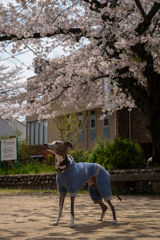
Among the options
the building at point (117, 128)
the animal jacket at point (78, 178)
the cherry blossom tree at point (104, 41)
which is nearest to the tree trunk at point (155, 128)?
the cherry blossom tree at point (104, 41)

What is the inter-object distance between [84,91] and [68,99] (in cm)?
82

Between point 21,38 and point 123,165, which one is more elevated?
point 21,38

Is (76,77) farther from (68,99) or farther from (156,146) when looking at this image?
(156,146)

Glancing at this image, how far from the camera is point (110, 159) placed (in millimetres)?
10477

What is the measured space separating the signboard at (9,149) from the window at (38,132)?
10290 mm

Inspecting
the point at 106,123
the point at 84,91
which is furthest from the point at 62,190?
the point at 106,123

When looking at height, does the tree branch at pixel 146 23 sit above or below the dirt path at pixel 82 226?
above

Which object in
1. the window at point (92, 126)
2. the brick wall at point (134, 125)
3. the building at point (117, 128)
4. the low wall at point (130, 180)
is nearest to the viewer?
the low wall at point (130, 180)

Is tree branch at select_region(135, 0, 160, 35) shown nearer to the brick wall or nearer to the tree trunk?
the tree trunk

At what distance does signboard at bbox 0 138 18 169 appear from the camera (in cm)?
1573

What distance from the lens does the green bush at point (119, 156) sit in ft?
33.9

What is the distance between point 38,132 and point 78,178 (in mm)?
24159

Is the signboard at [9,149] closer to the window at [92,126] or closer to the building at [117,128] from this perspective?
the building at [117,128]

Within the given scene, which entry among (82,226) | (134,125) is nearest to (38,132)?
(134,125)
